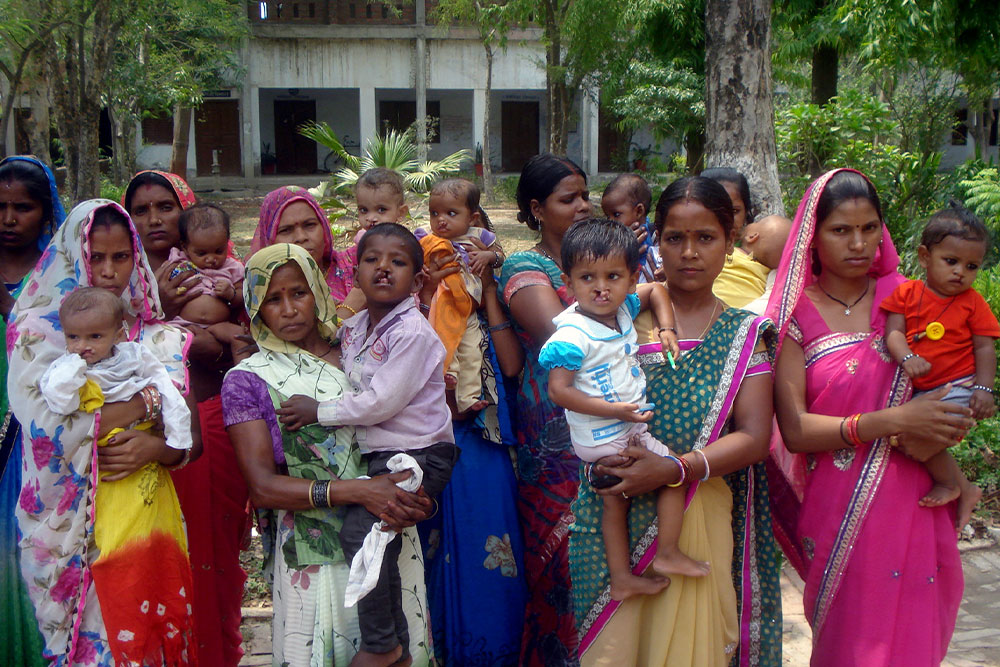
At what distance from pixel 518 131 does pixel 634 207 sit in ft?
86.6

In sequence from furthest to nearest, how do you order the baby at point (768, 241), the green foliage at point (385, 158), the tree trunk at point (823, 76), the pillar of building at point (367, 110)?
the pillar of building at point (367, 110) < the tree trunk at point (823, 76) < the green foliage at point (385, 158) < the baby at point (768, 241)

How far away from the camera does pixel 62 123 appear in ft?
38.8

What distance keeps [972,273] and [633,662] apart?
4.64 feet

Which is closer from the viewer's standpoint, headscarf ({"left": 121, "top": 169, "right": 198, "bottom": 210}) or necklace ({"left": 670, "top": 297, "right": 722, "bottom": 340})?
necklace ({"left": 670, "top": 297, "right": 722, "bottom": 340})

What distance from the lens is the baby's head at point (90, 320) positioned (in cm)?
233

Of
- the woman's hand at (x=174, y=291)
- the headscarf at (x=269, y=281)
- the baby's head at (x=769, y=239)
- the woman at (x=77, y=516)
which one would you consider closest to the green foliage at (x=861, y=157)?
the baby's head at (x=769, y=239)

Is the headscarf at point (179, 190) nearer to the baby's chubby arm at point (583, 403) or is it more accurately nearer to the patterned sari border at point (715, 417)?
the baby's chubby arm at point (583, 403)

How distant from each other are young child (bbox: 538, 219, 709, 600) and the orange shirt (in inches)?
26.7

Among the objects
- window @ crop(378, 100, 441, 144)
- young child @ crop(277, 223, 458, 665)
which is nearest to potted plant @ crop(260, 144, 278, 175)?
window @ crop(378, 100, 441, 144)

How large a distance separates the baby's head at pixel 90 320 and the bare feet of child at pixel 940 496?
91.4 inches

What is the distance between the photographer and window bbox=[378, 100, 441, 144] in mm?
28453

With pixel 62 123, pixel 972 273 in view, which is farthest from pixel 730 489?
pixel 62 123

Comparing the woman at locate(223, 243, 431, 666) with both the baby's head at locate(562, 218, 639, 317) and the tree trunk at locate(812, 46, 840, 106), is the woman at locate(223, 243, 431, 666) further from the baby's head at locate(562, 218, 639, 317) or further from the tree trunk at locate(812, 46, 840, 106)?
the tree trunk at locate(812, 46, 840, 106)

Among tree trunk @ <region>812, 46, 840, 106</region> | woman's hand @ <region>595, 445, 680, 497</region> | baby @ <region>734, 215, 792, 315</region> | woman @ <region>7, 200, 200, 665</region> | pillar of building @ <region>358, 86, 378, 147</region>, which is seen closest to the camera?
woman's hand @ <region>595, 445, 680, 497</region>
